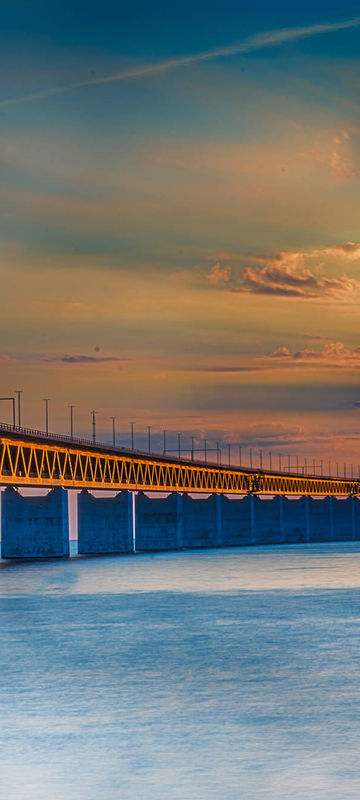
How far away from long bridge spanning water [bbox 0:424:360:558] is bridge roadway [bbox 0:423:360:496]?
0.11 meters

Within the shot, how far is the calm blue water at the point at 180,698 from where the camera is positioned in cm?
1897

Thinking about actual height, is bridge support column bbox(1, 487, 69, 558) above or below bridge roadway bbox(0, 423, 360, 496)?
below

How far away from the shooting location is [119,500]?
436ft

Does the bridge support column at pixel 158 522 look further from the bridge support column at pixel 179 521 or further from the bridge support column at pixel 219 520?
the bridge support column at pixel 219 520

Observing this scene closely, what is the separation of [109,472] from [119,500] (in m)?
4.81

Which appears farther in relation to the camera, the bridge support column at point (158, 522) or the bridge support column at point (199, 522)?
the bridge support column at point (199, 522)

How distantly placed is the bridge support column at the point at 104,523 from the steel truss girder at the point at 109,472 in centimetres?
251

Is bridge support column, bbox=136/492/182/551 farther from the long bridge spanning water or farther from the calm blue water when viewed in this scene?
the calm blue water

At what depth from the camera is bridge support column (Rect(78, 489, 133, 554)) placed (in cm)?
13188

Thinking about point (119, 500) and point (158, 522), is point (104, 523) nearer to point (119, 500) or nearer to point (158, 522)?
point (119, 500)

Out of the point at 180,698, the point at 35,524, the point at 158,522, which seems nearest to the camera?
the point at 180,698

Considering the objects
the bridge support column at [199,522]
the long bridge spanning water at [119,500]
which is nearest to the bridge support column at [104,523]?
the long bridge spanning water at [119,500]

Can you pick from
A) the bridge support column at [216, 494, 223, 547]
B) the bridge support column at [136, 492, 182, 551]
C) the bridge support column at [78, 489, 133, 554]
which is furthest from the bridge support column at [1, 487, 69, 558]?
the bridge support column at [216, 494, 223, 547]

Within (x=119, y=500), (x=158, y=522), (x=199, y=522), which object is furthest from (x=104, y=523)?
(x=199, y=522)
